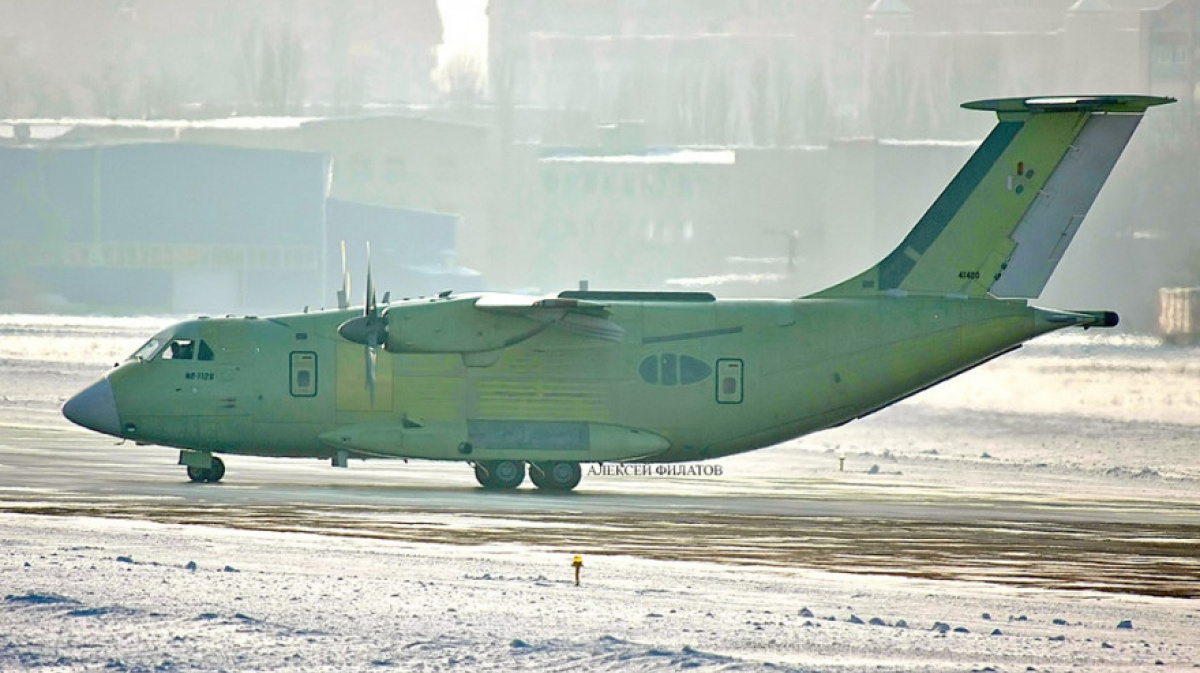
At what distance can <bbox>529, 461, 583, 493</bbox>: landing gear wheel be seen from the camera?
29641mm

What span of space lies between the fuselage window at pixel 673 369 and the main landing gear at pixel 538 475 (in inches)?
78.3

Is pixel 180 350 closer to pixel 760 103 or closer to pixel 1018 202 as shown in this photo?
pixel 1018 202

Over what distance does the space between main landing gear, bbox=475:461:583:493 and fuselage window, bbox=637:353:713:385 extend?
6.53 feet

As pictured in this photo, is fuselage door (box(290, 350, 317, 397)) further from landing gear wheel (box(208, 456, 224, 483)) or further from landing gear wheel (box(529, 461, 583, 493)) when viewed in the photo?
landing gear wheel (box(529, 461, 583, 493))

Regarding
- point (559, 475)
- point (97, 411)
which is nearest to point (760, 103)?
point (559, 475)

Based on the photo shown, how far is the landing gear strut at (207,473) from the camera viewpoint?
29375mm

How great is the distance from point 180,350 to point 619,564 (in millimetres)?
12835

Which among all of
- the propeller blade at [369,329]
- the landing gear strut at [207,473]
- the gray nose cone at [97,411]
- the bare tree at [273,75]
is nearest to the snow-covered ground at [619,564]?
the landing gear strut at [207,473]

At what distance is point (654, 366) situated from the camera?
29484mm

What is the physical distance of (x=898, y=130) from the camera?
95.9 m

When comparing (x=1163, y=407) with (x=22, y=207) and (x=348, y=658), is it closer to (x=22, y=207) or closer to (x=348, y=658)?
(x=348, y=658)

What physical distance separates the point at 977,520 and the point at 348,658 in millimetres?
13767

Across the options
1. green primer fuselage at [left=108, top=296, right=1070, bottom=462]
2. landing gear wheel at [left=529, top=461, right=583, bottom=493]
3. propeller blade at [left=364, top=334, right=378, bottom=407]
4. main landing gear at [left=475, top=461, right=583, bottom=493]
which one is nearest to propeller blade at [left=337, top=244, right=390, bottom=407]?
propeller blade at [left=364, top=334, right=378, bottom=407]

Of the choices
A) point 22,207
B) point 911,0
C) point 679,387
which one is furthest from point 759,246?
point 679,387
